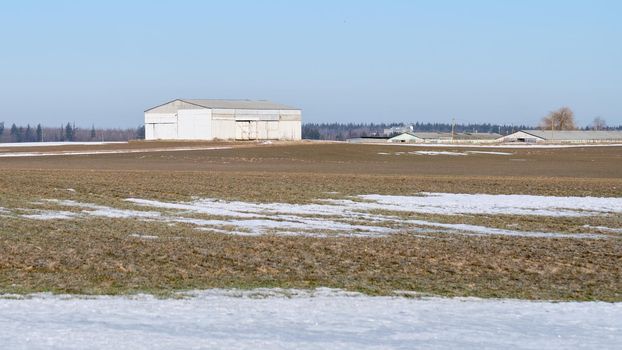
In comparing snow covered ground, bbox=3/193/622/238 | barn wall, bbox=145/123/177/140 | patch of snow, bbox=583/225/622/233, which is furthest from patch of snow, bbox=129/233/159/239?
barn wall, bbox=145/123/177/140

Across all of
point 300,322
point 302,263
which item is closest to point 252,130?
point 302,263

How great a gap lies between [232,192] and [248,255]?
60.4ft

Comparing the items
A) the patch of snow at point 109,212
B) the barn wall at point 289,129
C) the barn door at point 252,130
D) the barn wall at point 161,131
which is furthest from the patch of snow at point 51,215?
the barn wall at point 289,129

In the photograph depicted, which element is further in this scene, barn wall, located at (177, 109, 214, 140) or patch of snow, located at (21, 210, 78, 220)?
barn wall, located at (177, 109, 214, 140)

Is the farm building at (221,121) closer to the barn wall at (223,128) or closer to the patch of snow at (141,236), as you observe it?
the barn wall at (223,128)

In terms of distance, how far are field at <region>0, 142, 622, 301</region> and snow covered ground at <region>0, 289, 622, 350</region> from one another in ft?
3.13

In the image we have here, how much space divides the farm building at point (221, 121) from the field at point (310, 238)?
81.9 m

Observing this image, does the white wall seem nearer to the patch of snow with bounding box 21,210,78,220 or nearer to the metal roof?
→ the metal roof

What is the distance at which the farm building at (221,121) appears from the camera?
4870 inches

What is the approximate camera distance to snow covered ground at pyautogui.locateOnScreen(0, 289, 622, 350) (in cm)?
1011

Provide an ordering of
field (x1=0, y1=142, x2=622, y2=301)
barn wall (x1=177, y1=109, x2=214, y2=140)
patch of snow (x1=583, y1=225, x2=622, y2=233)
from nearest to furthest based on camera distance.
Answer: field (x1=0, y1=142, x2=622, y2=301) → patch of snow (x1=583, y1=225, x2=622, y2=233) → barn wall (x1=177, y1=109, x2=214, y2=140)

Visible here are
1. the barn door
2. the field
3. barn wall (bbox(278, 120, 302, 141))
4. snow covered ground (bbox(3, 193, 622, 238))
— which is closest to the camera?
the field

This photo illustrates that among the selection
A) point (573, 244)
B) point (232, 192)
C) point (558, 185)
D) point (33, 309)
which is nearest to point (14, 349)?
point (33, 309)

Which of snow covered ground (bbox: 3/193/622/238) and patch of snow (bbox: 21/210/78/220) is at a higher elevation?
patch of snow (bbox: 21/210/78/220)
